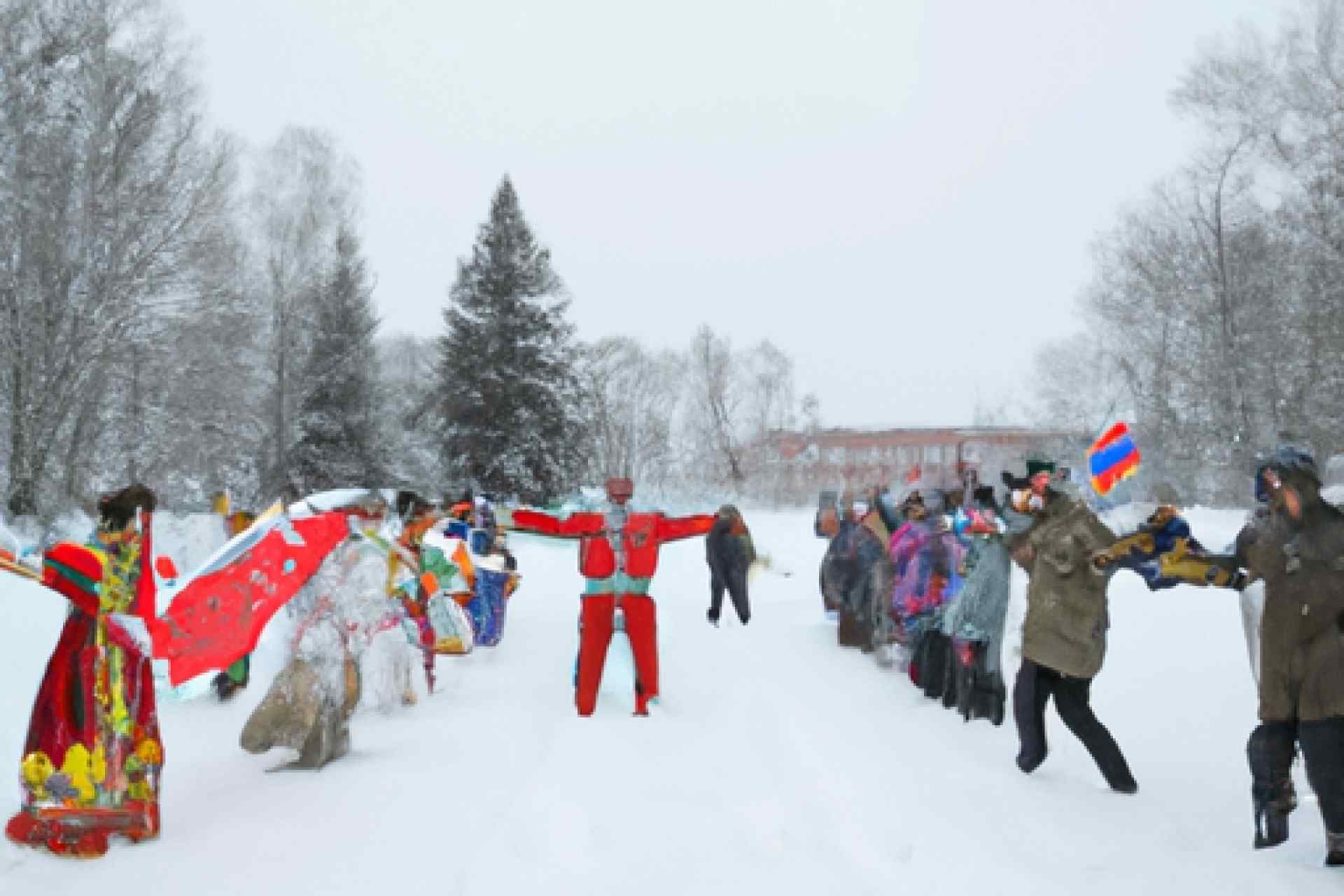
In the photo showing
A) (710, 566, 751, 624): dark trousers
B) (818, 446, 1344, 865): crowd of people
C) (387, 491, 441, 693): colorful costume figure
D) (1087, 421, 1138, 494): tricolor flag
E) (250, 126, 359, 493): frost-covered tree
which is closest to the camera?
(818, 446, 1344, 865): crowd of people

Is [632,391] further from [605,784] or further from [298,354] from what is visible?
[605,784]

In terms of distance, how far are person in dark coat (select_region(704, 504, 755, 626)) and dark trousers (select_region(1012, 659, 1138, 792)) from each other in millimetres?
8699

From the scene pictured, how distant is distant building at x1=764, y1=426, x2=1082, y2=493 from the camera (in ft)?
187

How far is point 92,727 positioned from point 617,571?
178 inches

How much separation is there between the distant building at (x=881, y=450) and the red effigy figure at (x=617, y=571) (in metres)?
34.0

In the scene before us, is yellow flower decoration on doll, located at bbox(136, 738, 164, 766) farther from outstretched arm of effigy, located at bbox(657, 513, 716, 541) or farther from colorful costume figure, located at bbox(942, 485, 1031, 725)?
colorful costume figure, located at bbox(942, 485, 1031, 725)

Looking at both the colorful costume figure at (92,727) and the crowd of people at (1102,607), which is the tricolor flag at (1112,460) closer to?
the crowd of people at (1102,607)

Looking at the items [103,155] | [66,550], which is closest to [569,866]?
[66,550]

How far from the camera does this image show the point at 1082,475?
6906 millimetres

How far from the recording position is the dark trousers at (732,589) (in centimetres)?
1514

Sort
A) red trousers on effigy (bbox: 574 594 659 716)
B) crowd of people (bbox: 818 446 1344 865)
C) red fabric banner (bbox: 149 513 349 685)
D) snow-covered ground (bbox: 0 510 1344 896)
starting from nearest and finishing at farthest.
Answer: snow-covered ground (bbox: 0 510 1344 896)
crowd of people (bbox: 818 446 1344 865)
red fabric banner (bbox: 149 513 349 685)
red trousers on effigy (bbox: 574 594 659 716)

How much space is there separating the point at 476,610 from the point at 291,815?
6.50 metres

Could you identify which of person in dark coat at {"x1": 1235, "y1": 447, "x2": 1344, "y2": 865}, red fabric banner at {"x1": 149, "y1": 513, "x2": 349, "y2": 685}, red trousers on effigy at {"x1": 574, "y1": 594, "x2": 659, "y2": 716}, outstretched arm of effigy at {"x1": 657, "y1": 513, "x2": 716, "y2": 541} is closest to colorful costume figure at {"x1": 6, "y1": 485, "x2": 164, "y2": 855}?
red fabric banner at {"x1": 149, "y1": 513, "x2": 349, "y2": 685}

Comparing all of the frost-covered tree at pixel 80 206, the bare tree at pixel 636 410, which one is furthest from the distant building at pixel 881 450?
the frost-covered tree at pixel 80 206
